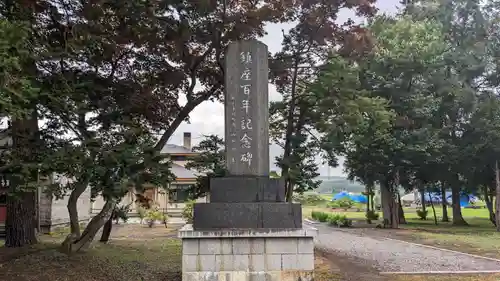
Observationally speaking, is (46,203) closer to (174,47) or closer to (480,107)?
(174,47)

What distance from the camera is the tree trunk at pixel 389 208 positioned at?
71.7ft

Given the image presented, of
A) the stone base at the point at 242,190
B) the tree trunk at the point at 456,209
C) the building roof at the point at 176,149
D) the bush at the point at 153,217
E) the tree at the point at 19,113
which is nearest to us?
the tree at the point at 19,113

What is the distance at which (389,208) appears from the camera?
72.7ft

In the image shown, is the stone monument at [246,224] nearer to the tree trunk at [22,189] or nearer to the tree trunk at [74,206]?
the tree trunk at [22,189]

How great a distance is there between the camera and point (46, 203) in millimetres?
16500

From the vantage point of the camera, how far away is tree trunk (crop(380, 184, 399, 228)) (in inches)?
861

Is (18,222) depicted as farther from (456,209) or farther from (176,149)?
(176,149)

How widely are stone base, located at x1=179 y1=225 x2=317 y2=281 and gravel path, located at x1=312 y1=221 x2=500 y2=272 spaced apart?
A: 13.3ft

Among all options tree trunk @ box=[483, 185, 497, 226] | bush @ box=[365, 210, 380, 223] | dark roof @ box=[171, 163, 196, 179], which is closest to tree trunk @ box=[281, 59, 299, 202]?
bush @ box=[365, 210, 380, 223]

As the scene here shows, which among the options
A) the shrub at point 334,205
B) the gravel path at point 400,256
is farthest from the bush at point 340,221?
the shrub at point 334,205

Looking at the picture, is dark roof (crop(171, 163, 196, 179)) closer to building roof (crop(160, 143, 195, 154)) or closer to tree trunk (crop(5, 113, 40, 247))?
building roof (crop(160, 143, 195, 154))

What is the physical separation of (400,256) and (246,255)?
6.88 meters

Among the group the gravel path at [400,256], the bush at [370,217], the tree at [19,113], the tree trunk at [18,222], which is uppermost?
the tree at [19,113]

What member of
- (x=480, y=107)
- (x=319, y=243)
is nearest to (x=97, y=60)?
(x=319, y=243)
